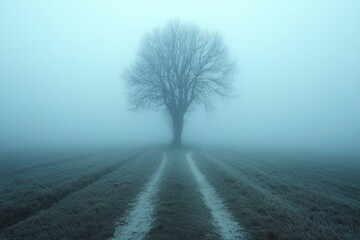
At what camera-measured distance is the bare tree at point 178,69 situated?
4316 centimetres

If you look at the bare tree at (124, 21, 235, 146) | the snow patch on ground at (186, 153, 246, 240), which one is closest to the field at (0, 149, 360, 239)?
the snow patch on ground at (186, 153, 246, 240)

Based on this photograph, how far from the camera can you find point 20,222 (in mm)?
8539

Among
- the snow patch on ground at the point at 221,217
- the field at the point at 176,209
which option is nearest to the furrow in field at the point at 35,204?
the field at the point at 176,209

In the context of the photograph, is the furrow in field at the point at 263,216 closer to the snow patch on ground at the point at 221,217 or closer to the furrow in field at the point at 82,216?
the snow patch on ground at the point at 221,217

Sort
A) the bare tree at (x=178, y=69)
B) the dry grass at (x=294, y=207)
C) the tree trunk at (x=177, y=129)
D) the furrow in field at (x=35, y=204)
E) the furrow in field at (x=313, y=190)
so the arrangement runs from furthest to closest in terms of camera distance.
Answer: the tree trunk at (x=177, y=129), the bare tree at (x=178, y=69), the furrow in field at (x=313, y=190), the furrow in field at (x=35, y=204), the dry grass at (x=294, y=207)

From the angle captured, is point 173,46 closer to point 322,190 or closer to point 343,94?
point 322,190

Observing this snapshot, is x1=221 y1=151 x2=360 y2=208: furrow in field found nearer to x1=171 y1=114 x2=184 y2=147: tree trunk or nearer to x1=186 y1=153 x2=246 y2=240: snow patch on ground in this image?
x1=186 y1=153 x2=246 y2=240: snow patch on ground

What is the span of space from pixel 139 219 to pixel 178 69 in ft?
122

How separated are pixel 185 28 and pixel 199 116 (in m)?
88.2

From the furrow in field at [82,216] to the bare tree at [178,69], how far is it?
30.6m

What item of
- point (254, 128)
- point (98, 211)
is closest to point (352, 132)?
Answer: point (254, 128)

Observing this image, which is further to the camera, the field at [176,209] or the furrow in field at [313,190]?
the furrow in field at [313,190]

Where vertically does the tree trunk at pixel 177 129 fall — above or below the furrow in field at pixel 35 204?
above

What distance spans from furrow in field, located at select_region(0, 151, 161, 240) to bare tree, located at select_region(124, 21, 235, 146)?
30599 millimetres
